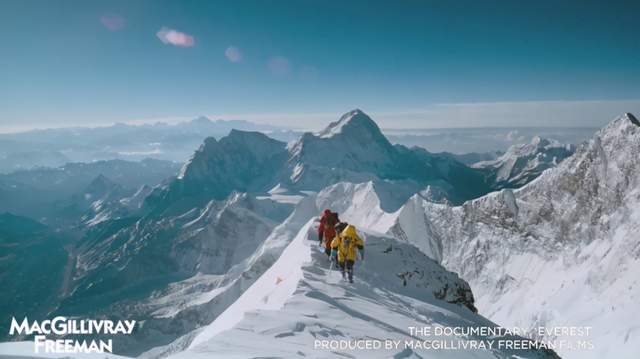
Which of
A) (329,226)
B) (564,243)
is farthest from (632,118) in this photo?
(329,226)

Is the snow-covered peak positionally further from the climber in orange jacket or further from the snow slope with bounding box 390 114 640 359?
the climber in orange jacket

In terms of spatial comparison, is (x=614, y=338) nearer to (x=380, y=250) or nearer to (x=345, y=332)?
(x=380, y=250)

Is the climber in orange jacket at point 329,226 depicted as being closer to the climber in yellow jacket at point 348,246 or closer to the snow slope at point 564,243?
the climber in yellow jacket at point 348,246

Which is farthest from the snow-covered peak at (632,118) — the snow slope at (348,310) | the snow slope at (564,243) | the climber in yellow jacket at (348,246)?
the climber in yellow jacket at (348,246)

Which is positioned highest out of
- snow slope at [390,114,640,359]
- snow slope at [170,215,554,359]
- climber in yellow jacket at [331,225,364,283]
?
climber in yellow jacket at [331,225,364,283]

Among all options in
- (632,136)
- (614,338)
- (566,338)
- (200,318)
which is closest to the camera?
(614,338)

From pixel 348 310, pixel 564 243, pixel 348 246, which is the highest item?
pixel 348 246

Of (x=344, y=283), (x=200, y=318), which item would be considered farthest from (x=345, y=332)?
(x=200, y=318)

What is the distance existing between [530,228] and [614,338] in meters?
56.8

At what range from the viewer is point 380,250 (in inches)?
1588

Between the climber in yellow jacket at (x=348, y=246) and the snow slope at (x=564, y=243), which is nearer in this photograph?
the climber in yellow jacket at (x=348, y=246)

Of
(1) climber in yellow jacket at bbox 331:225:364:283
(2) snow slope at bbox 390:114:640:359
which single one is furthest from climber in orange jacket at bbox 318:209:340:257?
(2) snow slope at bbox 390:114:640:359

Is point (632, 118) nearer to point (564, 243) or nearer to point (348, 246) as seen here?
point (564, 243)

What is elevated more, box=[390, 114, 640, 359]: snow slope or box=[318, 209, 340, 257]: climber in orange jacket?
box=[318, 209, 340, 257]: climber in orange jacket
